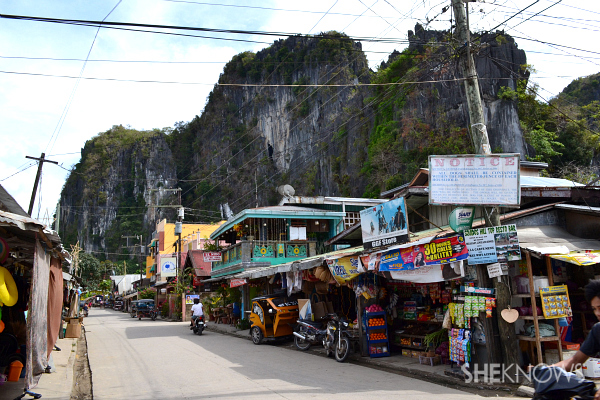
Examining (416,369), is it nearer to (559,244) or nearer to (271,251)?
(559,244)

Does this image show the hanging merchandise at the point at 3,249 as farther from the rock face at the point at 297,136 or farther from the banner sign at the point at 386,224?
the rock face at the point at 297,136

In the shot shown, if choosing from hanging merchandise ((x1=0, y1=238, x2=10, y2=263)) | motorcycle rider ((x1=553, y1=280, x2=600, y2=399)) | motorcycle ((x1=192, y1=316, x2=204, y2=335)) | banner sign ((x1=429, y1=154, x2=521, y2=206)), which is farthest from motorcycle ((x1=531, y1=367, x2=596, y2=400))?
motorcycle ((x1=192, y1=316, x2=204, y2=335))

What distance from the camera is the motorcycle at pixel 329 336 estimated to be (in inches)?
397

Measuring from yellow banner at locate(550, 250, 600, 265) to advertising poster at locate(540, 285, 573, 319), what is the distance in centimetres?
64

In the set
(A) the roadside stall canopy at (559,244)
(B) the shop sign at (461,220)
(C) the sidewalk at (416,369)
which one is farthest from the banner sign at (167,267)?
(A) the roadside stall canopy at (559,244)

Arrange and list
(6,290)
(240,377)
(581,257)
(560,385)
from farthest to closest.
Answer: (240,377) → (581,257) → (6,290) → (560,385)

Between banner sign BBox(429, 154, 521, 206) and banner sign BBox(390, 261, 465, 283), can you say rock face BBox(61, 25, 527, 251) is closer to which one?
banner sign BBox(429, 154, 521, 206)

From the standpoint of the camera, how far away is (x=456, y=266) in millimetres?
7762

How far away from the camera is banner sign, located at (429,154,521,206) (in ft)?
24.5

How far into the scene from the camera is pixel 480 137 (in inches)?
315

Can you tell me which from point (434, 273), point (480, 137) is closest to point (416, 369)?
point (434, 273)

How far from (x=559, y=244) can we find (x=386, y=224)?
3102mm

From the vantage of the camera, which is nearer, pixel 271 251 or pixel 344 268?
pixel 344 268

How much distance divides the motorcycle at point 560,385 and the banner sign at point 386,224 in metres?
5.45
